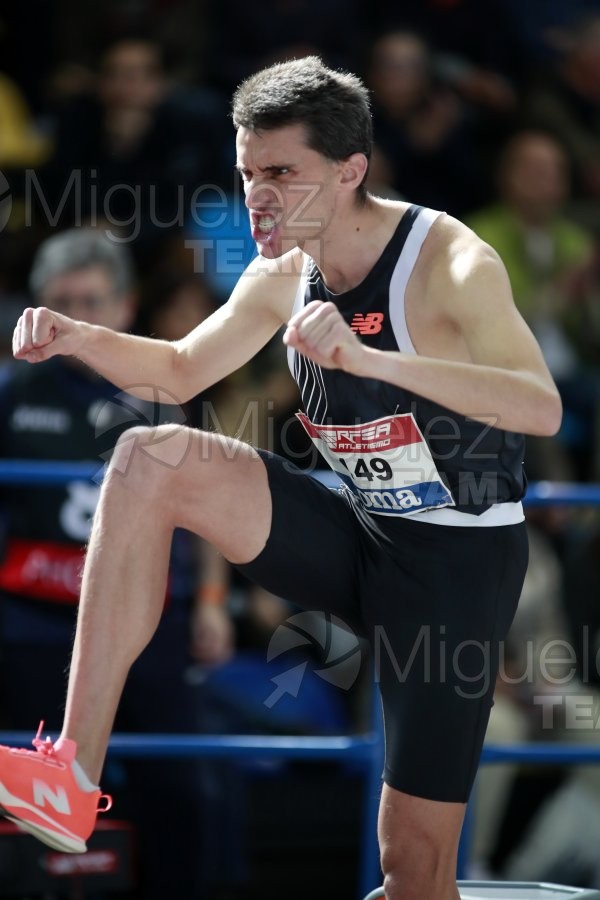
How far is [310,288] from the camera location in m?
2.76

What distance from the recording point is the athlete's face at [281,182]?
252 cm

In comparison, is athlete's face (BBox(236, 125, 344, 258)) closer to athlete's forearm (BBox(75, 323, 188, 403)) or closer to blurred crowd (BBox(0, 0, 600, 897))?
athlete's forearm (BBox(75, 323, 188, 403))

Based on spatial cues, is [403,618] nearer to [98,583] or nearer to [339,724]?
[98,583]

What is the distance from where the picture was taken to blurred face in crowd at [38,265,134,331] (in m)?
3.93

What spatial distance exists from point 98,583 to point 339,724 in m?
2.22

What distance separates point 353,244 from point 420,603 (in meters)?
0.73

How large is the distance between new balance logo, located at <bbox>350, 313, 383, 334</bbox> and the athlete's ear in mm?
268

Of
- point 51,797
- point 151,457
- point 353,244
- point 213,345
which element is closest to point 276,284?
point 213,345

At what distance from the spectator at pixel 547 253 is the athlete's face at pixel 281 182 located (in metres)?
3.02

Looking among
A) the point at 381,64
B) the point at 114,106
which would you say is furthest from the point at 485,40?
the point at 114,106

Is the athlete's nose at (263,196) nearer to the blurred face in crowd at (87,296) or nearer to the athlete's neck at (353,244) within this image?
the athlete's neck at (353,244)

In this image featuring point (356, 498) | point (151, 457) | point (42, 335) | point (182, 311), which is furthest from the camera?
point (182, 311)

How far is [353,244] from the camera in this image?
262 centimetres

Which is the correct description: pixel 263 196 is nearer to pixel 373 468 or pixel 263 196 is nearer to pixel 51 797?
pixel 373 468
